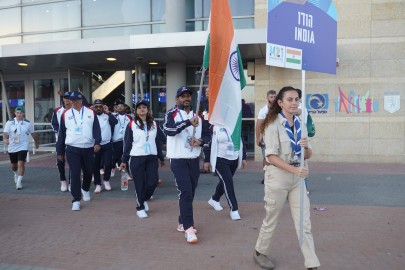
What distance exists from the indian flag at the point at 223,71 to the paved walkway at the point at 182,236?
4.64 ft

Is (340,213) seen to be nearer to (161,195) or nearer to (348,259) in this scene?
(348,259)

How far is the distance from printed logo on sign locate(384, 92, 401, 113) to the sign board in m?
8.70

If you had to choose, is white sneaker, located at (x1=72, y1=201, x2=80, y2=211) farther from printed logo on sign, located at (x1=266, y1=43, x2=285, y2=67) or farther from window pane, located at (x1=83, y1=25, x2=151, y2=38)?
window pane, located at (x1=83, y1=25, x2=151, y2=38)

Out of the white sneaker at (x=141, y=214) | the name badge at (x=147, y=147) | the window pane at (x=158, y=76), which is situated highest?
the window pane at (x=158, y=76)

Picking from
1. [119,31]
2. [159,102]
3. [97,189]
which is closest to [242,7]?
[159,102]

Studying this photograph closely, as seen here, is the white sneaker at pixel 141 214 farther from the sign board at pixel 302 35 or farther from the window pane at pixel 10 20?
the window pane at pixel 10 20

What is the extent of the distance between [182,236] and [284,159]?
A: 2140 millimetres

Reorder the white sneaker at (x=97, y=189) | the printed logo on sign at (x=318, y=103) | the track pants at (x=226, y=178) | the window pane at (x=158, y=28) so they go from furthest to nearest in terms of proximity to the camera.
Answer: the window pane at (x=158, y=28)
the printed logo on sign at (x=318, y=103)
the white sneaker at (x=97, y=189)
the track pants at (x=226, y=178)

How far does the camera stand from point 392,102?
12117 mm

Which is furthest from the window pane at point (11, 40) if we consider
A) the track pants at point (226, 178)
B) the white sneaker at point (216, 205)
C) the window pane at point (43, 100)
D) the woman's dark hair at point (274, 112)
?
the woman's dark hair at point (274, 112)

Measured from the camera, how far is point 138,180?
6602 millimetres

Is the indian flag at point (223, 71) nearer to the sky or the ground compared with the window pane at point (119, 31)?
nearer to the ground

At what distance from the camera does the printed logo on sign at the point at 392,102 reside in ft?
39.7

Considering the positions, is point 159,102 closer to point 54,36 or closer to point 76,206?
point 54,36
